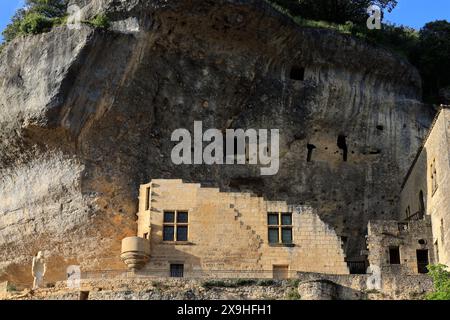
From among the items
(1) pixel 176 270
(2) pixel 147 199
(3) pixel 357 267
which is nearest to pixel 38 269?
(2) pixel 147 199

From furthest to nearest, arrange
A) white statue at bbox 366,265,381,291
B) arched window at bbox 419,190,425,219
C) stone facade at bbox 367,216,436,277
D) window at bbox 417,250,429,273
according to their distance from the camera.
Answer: arched window at bbox 419,190,425,219 → window at bbox 417,250,429,273 → stone facade at bbox 367,216,436,277 → white statue at bbox 366,265,381,291

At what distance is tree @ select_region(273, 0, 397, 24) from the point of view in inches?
2014

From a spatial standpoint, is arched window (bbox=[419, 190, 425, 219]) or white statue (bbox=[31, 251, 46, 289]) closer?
white statue (bbox=[31, 251, 46, 289])

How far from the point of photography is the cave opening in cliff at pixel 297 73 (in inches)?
1901

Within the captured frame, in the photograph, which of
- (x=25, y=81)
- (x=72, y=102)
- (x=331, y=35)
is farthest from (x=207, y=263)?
(x=331, y=35)

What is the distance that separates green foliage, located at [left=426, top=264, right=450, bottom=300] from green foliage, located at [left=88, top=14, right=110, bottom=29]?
18.0 m

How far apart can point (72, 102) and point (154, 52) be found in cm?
519

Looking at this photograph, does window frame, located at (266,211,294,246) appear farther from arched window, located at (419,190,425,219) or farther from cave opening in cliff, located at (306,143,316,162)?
cave opening in cliff, located at (306,143,316,162)

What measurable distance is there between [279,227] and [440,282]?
7.56 meters

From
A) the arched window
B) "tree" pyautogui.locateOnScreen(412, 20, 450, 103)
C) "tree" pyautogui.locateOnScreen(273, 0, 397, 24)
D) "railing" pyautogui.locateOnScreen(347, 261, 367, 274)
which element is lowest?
"railing" pyautogui.locateOnScreen(347, 261, 367, 274)

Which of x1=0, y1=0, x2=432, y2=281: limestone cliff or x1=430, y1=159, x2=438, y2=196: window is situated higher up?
x1=0, y1=0, x2=432, y2=281: limestone cliff

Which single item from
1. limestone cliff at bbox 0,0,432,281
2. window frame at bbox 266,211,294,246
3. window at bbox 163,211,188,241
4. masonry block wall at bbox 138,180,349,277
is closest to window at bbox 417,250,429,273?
masonry block wall at bbox 138,180,349,277

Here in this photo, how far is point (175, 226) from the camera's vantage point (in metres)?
39.2

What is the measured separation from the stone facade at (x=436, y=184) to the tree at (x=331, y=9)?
10720 millimetres
